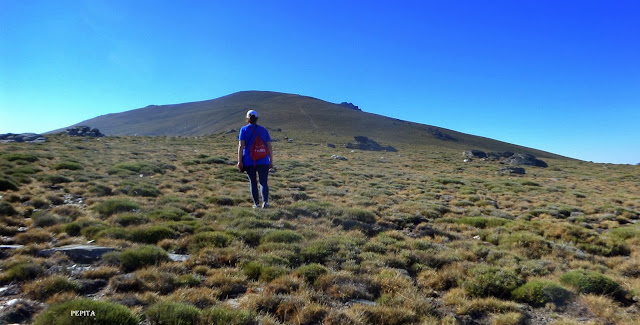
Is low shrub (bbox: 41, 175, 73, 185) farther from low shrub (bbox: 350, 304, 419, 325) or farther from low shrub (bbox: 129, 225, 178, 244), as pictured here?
low shrub (bbox: 350, 304, 419, 325)

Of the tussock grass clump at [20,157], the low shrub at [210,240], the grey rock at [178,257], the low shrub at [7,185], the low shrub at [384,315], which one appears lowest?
the low shrub at [384,315]

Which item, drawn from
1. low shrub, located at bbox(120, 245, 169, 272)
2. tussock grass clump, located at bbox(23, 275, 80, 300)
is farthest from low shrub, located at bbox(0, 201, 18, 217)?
tussock grass clump, located at bbox(23, 275, 80, 300)

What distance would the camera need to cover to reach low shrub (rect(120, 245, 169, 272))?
5.32 meters

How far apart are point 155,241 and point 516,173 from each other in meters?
38.5

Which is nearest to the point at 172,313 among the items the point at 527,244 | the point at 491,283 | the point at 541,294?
the point at 491,283

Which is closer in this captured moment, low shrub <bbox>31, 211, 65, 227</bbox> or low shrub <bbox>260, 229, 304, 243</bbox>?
low shrub <bbox>260, 229, 304, 243</bbox>

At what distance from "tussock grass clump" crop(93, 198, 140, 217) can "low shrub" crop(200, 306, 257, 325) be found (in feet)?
20.7

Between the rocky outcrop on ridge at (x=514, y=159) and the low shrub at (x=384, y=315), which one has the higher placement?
the rocky outcrop on ridge at (x=514, y=159)

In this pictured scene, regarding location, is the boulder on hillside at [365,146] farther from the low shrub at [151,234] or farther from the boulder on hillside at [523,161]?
the low shrub at [151,234]

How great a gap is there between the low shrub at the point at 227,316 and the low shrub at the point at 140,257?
2.03 metres

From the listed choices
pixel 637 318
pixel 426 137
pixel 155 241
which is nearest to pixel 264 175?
pixel 155 241

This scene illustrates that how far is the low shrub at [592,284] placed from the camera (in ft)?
18.1

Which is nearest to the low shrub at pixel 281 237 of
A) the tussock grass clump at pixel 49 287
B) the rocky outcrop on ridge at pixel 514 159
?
the tussock grass clump at pixel 49 287

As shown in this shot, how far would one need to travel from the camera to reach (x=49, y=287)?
423 cm
